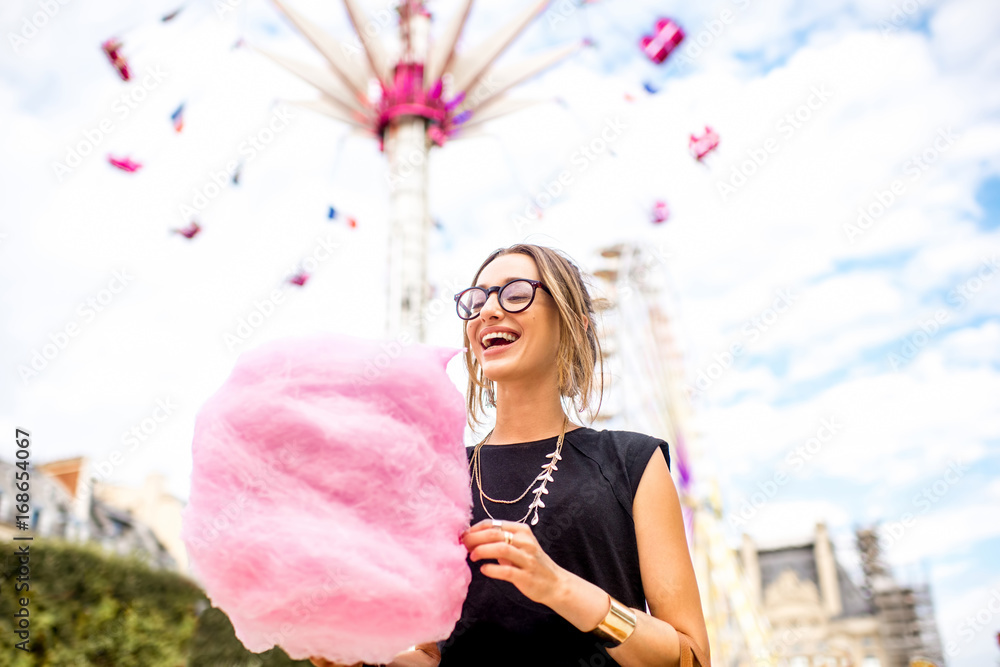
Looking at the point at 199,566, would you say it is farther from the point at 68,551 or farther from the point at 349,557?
the point at 68,551

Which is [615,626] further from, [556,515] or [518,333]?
[518,333]

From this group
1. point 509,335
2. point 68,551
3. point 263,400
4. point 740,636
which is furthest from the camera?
point 740,636

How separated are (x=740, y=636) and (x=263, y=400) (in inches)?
467

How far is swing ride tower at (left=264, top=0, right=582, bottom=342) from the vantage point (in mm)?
10992

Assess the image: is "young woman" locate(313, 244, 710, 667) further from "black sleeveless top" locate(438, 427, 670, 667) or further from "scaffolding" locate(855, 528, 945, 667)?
"scaffolding" locate(855, 528, 945, 667)

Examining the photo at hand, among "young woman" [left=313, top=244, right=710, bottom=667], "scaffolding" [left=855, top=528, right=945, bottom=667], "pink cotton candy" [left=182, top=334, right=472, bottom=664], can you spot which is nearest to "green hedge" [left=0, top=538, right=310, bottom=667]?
"pink cotton candy" [left=182, top=334, right=472, bottom=664]

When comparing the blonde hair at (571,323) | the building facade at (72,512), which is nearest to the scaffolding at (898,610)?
the building facade at (72,512)

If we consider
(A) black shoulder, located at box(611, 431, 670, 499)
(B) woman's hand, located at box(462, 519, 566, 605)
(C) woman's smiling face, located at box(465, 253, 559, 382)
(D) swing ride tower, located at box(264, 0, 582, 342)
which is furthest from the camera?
(D) swing ride tower, located at box(264, 0, 582, 342)

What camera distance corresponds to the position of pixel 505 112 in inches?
476

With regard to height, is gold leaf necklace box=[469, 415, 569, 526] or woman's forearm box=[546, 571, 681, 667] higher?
gold leaf necklace box=[469, 415, 569, 526]

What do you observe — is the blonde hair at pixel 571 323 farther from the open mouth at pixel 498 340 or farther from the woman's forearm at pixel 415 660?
the woman's forearm at pixel 415 660

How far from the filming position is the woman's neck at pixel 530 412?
1.79 metres

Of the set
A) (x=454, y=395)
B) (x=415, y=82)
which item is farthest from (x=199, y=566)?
(x=415, y=82)

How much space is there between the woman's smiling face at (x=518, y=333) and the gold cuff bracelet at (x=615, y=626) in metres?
0.58
